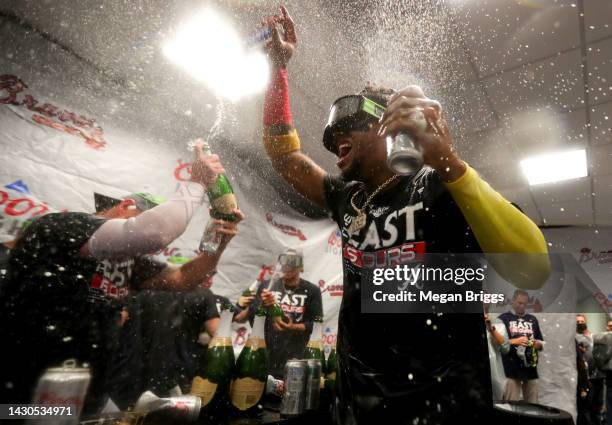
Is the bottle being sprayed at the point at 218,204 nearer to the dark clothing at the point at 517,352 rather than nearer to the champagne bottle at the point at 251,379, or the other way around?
the champagne bottle at the point at 251,379

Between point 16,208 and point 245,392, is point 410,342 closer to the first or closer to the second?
point 245,392

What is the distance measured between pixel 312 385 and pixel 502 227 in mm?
794

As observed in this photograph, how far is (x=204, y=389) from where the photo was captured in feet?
3.71

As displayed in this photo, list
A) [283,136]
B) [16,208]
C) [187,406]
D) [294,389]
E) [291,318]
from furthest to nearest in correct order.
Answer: [291,318] < [16,208] < [283,136] < [294,389] < [187,406]

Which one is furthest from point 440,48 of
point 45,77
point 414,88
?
point 45,77

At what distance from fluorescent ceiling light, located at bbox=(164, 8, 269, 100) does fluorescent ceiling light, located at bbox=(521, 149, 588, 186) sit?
327 cm

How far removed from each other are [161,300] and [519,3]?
324 centimetres

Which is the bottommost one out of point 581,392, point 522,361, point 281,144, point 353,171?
point 581,392

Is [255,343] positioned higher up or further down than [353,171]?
further down

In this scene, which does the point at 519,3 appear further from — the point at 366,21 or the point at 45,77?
the point at 45,77

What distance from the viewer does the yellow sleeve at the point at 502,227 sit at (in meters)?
0.75

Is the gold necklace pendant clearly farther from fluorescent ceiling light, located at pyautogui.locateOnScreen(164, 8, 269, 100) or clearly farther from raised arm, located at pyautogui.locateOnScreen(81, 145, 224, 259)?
fluorescent ceiling light, located at pyautogui.locateOnScreen(164, 8, 269, 100)

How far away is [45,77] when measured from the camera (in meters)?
2.24

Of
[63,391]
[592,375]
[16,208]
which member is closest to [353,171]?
[63,391]
